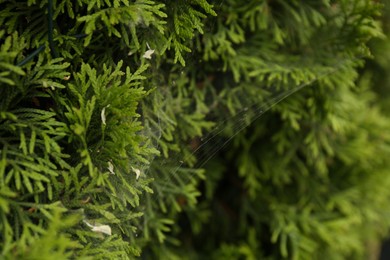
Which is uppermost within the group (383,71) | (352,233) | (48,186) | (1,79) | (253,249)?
(1,79)

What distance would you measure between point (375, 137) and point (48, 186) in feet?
5.61

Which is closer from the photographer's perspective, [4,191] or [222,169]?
[4,191]

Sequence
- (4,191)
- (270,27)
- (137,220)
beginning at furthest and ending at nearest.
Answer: (270,27) → (137,220) → (4,191)

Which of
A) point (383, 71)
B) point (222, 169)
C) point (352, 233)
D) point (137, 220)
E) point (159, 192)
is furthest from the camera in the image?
point (383, 71)

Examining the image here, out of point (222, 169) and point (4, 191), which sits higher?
point (4, 191)

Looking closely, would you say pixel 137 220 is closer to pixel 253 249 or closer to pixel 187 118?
pixel 187 118

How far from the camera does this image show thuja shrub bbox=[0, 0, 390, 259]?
114cm

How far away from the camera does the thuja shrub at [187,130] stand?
3.75ft

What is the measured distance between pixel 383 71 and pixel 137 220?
66.7 inches

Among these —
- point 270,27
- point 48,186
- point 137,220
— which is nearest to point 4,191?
point 48,186

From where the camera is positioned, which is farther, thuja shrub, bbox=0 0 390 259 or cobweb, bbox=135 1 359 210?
cobweb, bbox=135 1 359 210

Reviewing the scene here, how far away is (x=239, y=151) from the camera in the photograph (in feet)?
7.11

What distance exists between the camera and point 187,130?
5.14 ft

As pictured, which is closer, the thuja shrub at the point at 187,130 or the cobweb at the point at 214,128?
the thuja shrub at the point at 187,130
